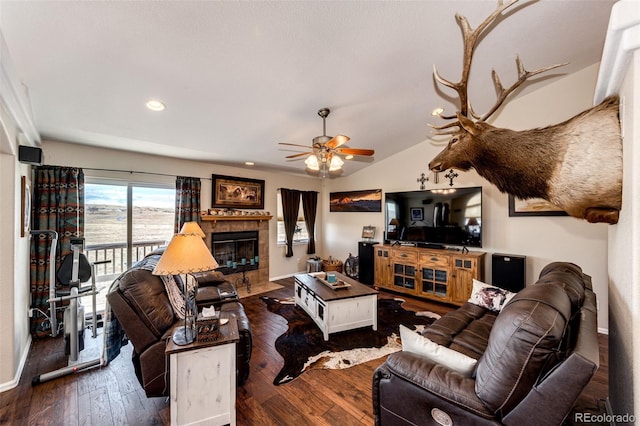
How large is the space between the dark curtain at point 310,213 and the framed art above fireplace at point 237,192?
45.1 inches

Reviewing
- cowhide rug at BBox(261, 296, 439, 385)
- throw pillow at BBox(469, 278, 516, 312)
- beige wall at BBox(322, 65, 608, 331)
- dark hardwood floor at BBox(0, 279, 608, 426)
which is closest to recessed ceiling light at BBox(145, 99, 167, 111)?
dark hardwood floor at BBox(0, 279, 608, 426)

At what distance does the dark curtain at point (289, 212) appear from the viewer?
18.5ft

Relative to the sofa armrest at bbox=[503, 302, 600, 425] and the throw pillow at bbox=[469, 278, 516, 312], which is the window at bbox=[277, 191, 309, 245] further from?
the sofa armrest at bbox=[503, 302, 600, 425]

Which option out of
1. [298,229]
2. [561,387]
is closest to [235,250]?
[298,229]

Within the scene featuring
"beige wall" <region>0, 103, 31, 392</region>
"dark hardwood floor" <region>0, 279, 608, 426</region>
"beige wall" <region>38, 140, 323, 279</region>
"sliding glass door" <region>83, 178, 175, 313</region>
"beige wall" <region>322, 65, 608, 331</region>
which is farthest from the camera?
"sliding glass door" <region>83, 178, 175, 313</region>

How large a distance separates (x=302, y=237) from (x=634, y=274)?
18.1 ft

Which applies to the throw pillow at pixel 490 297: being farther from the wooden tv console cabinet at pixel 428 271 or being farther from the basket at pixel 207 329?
the basket at pixel 207 329

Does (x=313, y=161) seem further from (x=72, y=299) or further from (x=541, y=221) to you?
(x=541, y=221)

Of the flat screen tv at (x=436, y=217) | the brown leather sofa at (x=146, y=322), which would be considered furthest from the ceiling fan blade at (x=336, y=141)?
the flat screen tv at (x=436, y=217)

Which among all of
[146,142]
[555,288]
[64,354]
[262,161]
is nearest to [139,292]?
[64,354]

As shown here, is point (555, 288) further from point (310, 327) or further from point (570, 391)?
point (310, 327)

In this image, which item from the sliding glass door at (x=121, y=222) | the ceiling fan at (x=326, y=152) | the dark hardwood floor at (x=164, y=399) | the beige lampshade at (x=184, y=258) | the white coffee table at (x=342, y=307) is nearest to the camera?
the beige lampshade at (x=184, y=258)

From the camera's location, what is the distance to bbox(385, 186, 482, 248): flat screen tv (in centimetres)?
387

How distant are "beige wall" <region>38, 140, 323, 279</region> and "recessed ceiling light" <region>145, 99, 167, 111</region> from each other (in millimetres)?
1665
